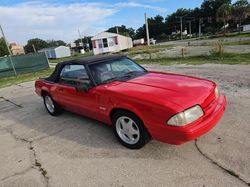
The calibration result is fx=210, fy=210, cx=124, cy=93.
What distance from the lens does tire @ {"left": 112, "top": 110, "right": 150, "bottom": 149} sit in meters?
3.12

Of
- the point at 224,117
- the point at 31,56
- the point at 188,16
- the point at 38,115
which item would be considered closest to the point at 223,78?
the point at 224,117

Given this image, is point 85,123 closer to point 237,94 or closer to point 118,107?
point 118,107

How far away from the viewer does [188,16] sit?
3509 inches

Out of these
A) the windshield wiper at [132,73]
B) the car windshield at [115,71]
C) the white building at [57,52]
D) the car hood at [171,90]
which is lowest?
the white building at [57,52]

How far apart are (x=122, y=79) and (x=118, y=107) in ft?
2.54

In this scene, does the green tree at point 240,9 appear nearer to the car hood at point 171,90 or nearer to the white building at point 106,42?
the white building at point 106,42

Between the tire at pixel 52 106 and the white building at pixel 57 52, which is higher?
the tire at pixel 52 106

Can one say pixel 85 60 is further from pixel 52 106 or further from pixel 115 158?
pixel 115 158

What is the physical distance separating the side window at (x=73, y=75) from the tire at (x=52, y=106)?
755mm

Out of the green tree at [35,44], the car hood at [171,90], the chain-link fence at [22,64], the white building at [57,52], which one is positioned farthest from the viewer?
the green tree at [35,44]

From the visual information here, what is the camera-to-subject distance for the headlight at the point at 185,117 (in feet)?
8.75

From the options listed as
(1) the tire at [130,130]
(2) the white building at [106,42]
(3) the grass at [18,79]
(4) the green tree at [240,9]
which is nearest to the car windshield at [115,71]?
(1) the tire at [130,130]

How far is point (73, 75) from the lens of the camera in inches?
178

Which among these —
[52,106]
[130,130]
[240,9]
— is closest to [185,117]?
[130,130]
